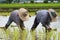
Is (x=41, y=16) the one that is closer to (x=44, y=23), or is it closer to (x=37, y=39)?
(x=44, y=23)

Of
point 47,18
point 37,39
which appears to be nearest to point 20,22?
point 47,18

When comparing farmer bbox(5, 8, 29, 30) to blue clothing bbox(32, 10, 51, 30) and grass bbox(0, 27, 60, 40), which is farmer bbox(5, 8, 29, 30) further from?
grass bbox(0, 27, 60, 40)

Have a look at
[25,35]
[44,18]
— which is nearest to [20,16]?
[44,18]

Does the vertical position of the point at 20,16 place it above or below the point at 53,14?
below

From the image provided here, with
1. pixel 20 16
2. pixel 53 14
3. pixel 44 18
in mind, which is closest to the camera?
pixel 53 14

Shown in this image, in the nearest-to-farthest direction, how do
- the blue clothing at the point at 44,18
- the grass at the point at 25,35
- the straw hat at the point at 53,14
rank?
1. the grass at the point at 25,35
2. the straw hat at the point at 53,14
3. the blue clothing at the point at 44,18

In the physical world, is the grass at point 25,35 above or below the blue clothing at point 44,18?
above

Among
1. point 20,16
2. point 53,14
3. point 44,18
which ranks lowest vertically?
point 44,18

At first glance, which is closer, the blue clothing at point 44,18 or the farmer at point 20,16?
the farmer at point 20,16

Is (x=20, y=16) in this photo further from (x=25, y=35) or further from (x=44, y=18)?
(x=25, y=35)

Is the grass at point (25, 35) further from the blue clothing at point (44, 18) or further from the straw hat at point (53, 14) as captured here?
the blue clothing at point (44, 18)

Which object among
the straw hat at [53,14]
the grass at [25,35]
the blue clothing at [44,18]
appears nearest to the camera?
the grass at [25,35]

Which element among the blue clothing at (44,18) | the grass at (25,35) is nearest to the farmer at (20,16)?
the blue clothing at (44,18)

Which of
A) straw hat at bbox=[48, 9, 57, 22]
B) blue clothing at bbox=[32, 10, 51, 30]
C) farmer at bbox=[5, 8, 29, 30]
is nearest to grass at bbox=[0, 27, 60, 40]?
straw hat at bbox=[48, 9, 57, 22]
